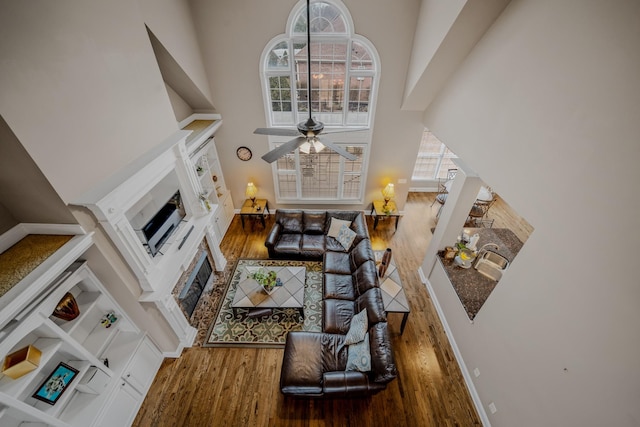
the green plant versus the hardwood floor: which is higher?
the green plant

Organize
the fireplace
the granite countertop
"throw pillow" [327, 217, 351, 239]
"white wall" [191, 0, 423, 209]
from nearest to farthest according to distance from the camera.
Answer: the granite countertop, the fireplace, "white wall" [191, 0, 423, 209], "throw pillow" [327, 217, 351, 239]

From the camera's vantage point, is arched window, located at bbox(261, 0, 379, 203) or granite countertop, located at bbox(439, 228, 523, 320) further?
arched window, located at bbox(261, 0, 379, 203)

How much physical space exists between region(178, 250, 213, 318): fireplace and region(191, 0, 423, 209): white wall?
258cm

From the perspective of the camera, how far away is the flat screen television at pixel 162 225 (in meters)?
3.47

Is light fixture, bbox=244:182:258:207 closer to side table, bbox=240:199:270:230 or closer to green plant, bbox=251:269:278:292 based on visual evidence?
side table, bbox=240:199:270:230

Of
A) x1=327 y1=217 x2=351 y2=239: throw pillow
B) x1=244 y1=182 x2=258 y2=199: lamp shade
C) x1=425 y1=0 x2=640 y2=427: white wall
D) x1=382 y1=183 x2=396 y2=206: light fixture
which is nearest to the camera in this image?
x1=425 y1=0 x2=640 y2=427: white wall

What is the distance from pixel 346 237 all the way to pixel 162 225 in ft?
11.3

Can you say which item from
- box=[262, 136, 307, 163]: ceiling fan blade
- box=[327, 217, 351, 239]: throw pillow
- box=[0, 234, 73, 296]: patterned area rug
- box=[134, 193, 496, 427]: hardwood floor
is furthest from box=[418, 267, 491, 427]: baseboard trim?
box=[0, 234, 73, 296]: patterned area rug

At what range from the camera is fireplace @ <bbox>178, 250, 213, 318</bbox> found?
425 cm

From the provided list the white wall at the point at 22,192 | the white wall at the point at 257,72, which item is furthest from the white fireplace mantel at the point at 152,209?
the white wall at the point at 257,72

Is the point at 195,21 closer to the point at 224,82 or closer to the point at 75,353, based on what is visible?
the point at 224,82

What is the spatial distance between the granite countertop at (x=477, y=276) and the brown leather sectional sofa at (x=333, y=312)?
4.38 ft

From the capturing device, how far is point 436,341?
14.1 ft

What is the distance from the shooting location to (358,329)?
368cm
